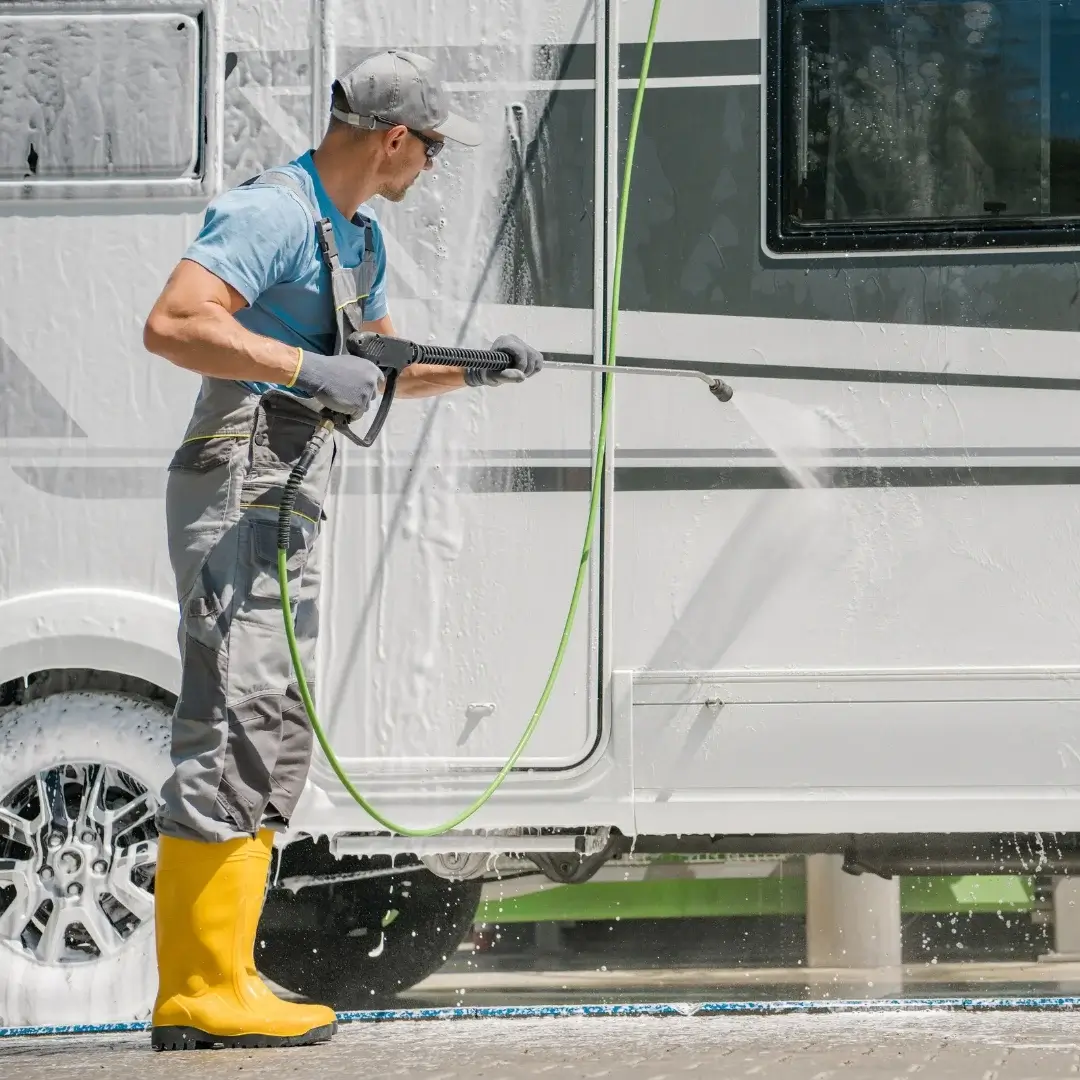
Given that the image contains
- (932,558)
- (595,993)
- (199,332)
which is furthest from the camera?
(595,993)

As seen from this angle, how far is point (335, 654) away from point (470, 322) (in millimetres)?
870

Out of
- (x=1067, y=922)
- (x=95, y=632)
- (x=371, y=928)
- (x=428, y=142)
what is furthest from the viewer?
(x=1067, y=922)

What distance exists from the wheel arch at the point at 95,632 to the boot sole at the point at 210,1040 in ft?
3.10

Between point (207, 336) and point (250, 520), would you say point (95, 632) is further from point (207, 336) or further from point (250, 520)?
point (207, 336)

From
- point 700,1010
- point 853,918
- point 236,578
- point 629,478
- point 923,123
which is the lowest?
point 853,918

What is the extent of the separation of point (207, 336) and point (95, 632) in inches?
47.0

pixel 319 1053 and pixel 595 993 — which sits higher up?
pixel 319 1053

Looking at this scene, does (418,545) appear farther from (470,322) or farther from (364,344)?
(364,344)

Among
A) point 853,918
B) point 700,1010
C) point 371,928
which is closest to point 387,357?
point 700,1010

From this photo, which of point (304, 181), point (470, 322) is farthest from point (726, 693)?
point (304, 181)

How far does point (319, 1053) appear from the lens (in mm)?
2803

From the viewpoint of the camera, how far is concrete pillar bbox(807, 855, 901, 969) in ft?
17.1

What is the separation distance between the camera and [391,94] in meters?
2.89

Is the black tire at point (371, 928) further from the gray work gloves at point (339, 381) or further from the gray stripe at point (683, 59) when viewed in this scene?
the gray stripe at point (683, 59)
